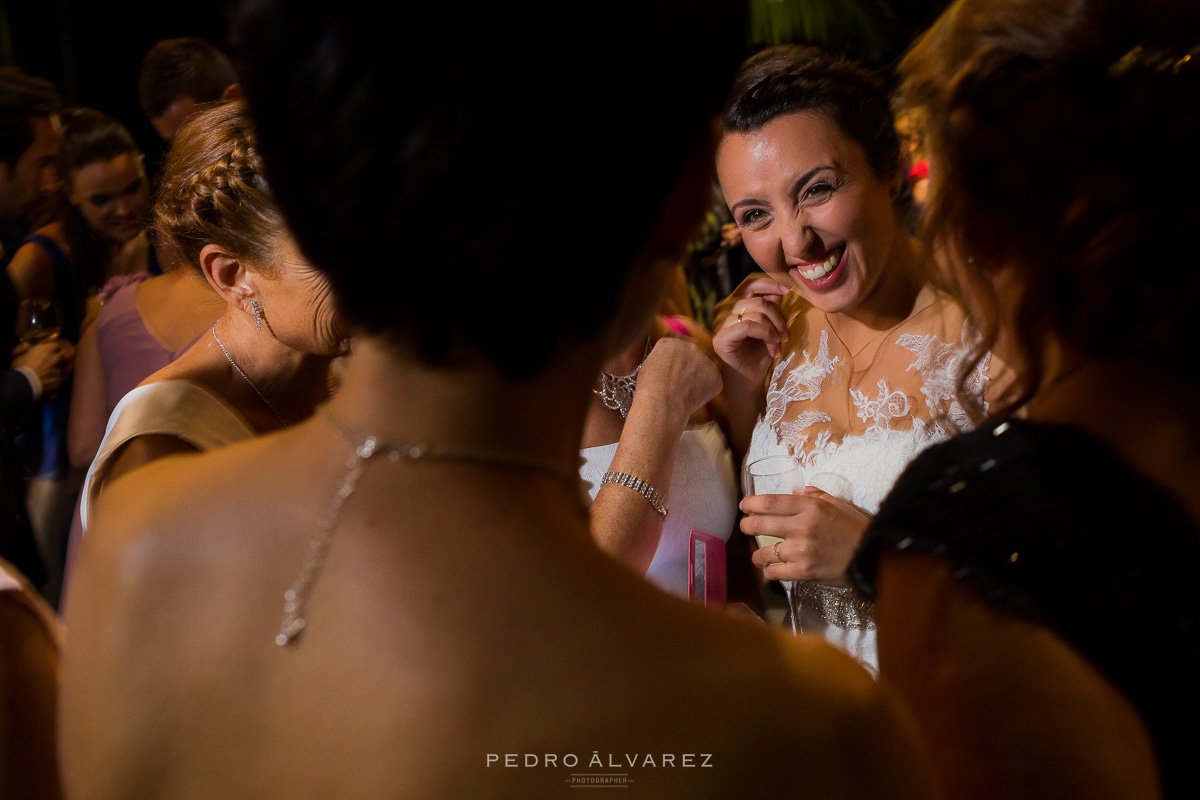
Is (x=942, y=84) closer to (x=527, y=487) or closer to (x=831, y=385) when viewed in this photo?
(x=527, y=487)

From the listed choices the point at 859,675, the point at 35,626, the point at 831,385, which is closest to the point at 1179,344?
the point at 859,675

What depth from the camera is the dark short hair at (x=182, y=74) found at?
352cm

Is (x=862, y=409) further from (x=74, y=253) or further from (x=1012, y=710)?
(x=74, y=253)

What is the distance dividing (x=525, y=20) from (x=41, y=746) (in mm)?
778

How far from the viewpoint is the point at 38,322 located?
2.98 m

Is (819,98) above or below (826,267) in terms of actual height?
above

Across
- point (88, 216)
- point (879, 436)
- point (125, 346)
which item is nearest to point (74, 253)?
point (88, 216)

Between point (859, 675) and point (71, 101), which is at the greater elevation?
point (71, 101)

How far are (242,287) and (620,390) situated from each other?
0.81 meters

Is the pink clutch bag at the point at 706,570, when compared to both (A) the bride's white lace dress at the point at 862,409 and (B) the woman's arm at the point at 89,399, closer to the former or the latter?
(A) the bride's white lace dress at the point at 862,409

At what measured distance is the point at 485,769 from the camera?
1.85 ft

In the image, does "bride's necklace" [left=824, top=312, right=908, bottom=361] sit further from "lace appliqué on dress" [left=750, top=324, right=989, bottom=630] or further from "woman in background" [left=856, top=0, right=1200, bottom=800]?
"woman in background" [left=856, top=0, right=1200, bottom=800]

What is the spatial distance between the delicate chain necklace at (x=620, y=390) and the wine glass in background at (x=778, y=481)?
0.31m

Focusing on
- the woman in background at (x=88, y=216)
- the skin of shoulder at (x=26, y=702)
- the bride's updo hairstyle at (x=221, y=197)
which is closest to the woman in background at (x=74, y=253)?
the woman in background at (x=88, y=216)
